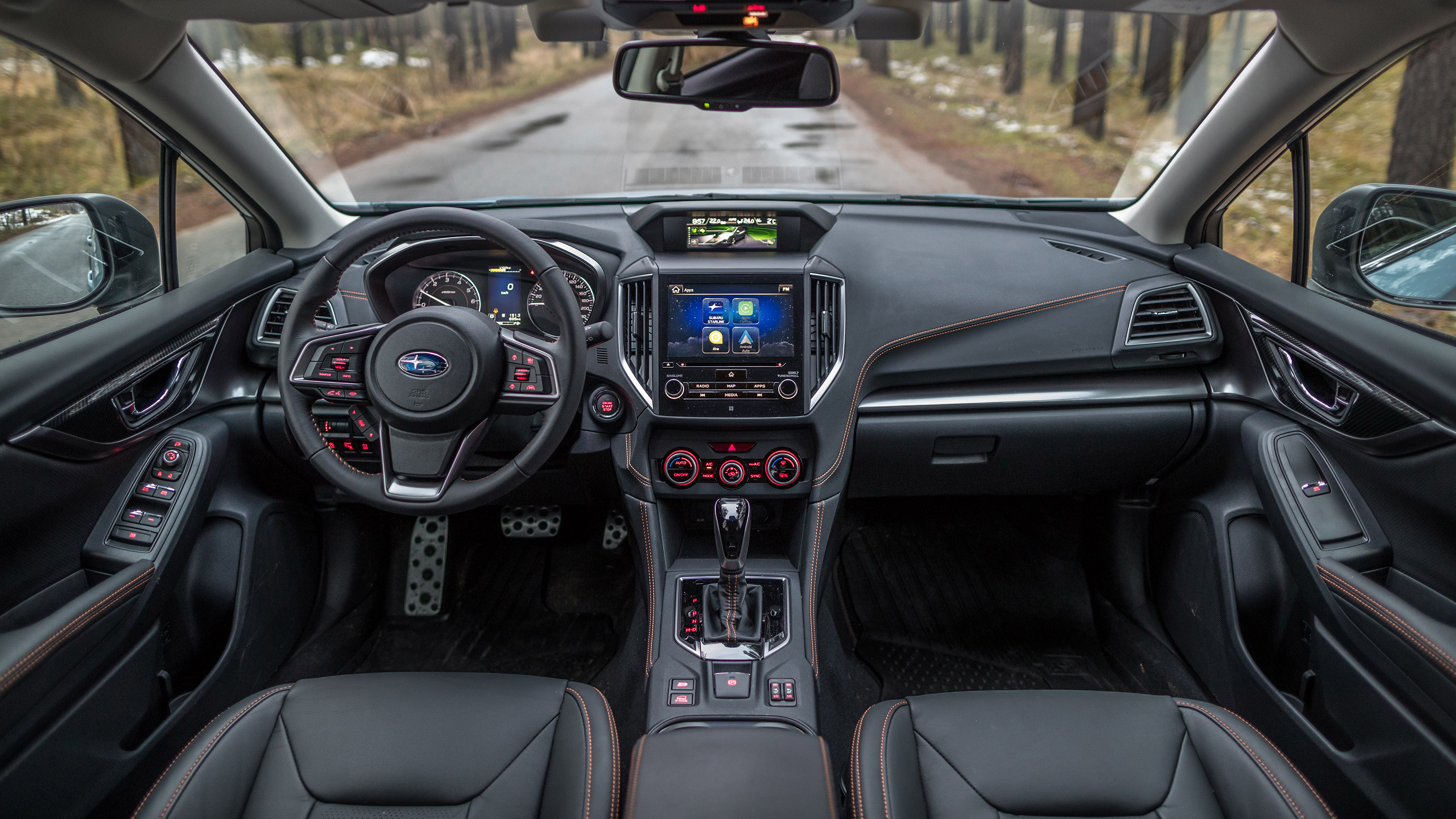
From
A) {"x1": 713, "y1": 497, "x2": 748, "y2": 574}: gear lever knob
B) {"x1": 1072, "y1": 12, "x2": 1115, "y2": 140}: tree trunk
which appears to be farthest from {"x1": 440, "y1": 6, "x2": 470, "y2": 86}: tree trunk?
{"x1": 713, "y1": 497, "x2": 748, "y2": 574}: gear lever knob

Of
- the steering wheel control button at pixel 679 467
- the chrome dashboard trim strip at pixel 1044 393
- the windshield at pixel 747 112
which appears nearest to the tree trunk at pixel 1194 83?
the windshield at pixel 747 112

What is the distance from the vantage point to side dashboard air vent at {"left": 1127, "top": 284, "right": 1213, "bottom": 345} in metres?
2.72

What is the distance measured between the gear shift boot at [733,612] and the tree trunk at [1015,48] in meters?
1.72

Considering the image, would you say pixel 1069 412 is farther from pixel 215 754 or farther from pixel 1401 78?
pixel 215 754

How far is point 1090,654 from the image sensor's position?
117 inches

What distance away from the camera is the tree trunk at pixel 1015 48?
2.59 m

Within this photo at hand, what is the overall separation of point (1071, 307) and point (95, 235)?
2978 millimetres

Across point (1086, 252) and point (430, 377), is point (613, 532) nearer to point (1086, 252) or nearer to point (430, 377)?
point (430, 377)

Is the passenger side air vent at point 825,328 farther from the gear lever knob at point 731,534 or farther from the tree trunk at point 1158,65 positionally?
the tree trunk at point 1158,65

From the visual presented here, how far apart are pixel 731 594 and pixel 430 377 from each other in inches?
42.6

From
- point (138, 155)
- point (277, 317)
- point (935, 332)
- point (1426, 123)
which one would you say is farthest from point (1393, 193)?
point (138, 155)

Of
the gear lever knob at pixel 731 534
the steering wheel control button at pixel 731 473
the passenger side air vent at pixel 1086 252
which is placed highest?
the passenger side air vent at pixel 1086 252

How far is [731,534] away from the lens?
2.45 m

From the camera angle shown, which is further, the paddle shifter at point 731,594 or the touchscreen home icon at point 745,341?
the touchscreen home icon at point 745,341
